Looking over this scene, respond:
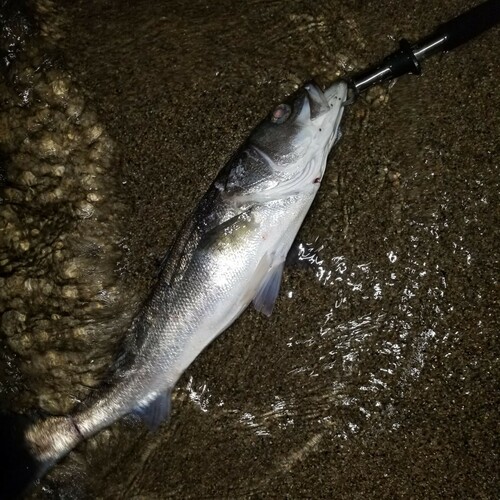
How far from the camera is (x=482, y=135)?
2619 mm

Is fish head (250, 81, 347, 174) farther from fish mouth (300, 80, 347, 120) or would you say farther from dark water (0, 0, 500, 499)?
dark water (0, 0, 500, 499)

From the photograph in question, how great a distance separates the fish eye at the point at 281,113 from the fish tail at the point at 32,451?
1856 mm

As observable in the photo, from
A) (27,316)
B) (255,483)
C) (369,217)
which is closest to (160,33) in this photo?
(369,217)

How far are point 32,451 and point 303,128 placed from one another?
2.17 m

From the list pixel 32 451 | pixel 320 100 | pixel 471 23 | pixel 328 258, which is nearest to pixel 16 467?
pixel 32 451

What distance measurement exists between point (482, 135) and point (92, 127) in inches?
81.0

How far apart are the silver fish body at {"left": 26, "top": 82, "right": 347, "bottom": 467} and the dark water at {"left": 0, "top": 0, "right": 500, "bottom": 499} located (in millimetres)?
234

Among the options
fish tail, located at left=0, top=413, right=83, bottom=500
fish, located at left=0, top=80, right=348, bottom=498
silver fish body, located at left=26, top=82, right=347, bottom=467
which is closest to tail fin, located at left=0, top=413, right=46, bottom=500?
fish tail, located at left=0, top=413, right=83, bottom=500

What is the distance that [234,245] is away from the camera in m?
2.47

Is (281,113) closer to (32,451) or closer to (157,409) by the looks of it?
(157,409)

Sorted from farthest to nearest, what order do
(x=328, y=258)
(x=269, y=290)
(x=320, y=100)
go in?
(x=328, y=258) < (x=269, y=290) < (x=320, y=100)

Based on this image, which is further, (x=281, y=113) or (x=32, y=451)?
(x=32, y=451)

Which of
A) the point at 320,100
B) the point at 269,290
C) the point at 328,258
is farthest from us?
the point at 328,258

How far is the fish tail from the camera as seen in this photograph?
275 centimetres
